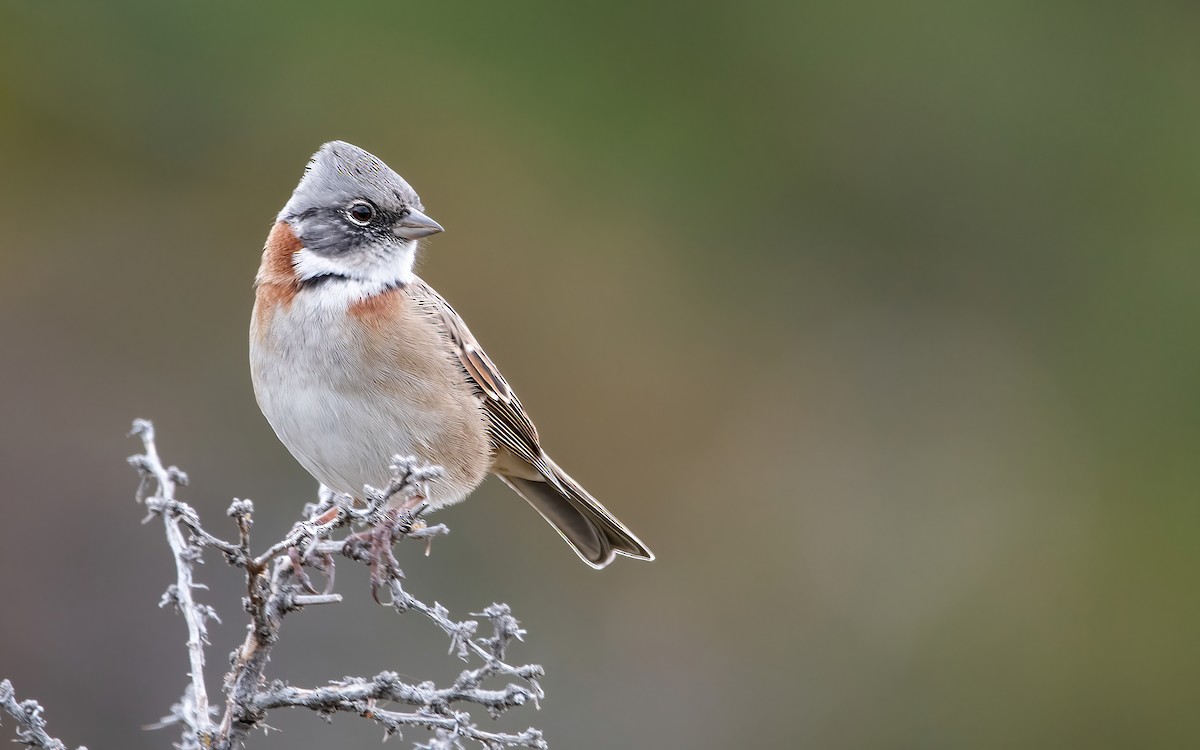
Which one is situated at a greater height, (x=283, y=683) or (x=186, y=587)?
(x=186, y=587)

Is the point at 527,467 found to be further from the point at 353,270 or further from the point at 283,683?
the point at 283,683

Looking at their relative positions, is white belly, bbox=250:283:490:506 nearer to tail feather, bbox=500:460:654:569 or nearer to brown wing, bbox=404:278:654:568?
brown wing, bbox=404:278:654:568

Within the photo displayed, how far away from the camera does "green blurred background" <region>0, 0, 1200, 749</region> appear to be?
8445 mm

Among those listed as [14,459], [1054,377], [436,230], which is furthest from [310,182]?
[1054,377]

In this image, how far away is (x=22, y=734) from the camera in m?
2.90

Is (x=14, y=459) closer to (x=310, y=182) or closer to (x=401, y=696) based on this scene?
(x=310, y=182)

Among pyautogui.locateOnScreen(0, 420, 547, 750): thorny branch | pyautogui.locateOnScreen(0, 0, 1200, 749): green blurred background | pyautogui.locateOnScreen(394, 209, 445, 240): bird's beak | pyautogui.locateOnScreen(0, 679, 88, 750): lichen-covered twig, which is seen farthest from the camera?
pyautogui.locateOnScreen(0, 0, 1200, 749): green blurred background

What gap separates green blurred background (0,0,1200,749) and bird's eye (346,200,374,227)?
3.12 m

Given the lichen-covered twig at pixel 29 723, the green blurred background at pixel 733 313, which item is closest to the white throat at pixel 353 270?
the lichen-covered twig at pixel 29 723

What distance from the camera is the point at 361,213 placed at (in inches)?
Result: 195

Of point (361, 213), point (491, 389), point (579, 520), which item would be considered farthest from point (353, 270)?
point (579, 520)

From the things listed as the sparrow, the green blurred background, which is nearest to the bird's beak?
the sparrow

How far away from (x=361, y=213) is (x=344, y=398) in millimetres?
753

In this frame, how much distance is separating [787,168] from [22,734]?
A: 8.36 m
